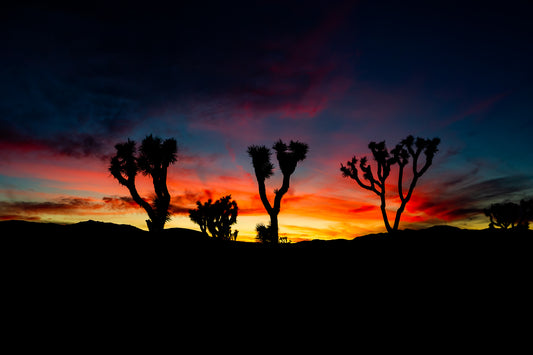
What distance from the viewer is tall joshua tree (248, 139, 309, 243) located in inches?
605

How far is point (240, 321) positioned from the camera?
490 cm

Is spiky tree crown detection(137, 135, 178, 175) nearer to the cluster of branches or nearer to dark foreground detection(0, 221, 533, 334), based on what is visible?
dark foreground detection(0, 221, 533, 334)

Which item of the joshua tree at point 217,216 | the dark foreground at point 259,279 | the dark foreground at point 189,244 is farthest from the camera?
the joshua tree at point 217,216

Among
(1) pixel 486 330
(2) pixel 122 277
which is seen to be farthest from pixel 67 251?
(1) pixel 486 330

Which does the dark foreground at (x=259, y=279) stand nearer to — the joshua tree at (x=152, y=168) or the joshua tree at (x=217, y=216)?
the joshua tree at (x=152, y=168)

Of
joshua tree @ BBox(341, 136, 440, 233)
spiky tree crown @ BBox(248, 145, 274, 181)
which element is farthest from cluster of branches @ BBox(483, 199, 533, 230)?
spiky tree crown @ BBox(248, 145, 274, 181)

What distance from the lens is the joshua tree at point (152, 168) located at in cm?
1647

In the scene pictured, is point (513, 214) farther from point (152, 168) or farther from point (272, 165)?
point (152, 168)

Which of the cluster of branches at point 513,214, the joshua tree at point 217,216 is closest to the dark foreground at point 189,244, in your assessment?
the joshua tree at point 217,216

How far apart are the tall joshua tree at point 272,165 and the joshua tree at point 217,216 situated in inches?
517

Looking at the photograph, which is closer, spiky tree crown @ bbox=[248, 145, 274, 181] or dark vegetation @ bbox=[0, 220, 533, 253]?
dark vegetation @ bbox=[0, 220, 533, 253]

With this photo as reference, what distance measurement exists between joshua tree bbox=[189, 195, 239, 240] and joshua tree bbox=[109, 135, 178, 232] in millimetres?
10446

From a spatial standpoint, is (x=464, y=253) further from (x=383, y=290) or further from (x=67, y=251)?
(x=67, y=251)

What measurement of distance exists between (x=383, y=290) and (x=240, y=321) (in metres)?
3.20
